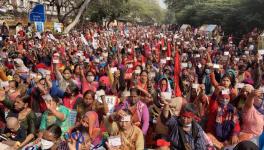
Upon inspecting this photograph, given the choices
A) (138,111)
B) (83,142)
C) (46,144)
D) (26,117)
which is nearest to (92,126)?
(83,142)

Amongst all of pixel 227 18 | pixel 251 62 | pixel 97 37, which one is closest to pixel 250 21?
pixel 227 18

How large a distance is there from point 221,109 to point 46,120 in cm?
244

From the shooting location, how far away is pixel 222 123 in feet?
18.6

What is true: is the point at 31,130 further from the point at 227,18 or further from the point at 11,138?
the point at 227,18

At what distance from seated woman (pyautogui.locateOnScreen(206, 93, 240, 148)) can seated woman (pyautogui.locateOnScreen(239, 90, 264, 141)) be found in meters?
0.10

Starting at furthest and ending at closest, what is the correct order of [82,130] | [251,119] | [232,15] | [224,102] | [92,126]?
1. [232,15]
2. [224,102]
3. [251,119]
4. [92,126]
5. [82,130]

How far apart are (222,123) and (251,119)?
0.40 metres

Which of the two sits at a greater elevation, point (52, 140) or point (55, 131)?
point (55, 131)

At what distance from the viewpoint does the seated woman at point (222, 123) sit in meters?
5.54

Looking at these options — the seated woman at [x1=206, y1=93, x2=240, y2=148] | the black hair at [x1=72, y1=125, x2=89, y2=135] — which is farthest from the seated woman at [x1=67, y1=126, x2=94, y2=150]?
the seated woman at [x1=206, y1=93, x2=240, y2=148]

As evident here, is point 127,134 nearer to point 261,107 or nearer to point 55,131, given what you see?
point 55,131

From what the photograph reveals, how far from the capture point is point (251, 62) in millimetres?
11070

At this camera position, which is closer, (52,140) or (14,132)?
(52,140)

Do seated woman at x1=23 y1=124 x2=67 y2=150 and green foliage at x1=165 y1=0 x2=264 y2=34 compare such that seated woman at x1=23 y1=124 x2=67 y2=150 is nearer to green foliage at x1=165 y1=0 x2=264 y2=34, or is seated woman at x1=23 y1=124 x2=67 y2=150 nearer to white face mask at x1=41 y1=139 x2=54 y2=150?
white face mask at x1=41 y1=139 x2=54 y2=150
